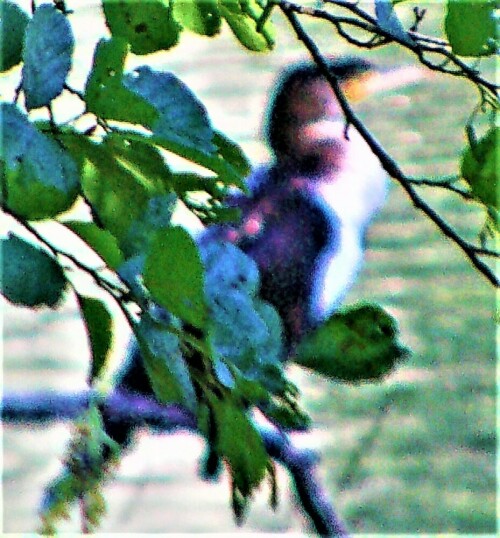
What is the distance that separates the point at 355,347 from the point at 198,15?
0.16 meters

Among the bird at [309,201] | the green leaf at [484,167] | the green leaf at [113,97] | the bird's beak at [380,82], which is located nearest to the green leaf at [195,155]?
the green leaf at [113,97]

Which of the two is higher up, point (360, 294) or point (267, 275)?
point (267, 275)

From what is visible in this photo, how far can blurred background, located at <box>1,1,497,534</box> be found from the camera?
233cm

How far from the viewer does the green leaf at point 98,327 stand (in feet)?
1.24

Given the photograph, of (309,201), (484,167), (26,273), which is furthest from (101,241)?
(309,201)

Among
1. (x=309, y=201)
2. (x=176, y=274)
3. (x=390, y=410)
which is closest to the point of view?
(x=176, y=274)

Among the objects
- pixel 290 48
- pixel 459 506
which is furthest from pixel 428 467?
pixel 290 48

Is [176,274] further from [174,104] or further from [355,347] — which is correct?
[355,347]

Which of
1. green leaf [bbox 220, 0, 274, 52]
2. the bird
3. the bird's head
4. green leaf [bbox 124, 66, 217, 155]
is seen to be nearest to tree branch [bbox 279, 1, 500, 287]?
green leaf [bbox 220, 0, 274, 52]

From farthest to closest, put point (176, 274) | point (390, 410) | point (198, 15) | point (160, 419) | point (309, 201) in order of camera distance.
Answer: point (390, 410)
point (309, 201)
point (160, 419)
point (198, 15)
point (176, 274)

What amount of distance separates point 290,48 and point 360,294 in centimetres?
64

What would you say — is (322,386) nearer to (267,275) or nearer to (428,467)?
(428,467)

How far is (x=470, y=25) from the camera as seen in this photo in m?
0.40

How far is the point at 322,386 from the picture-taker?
2.48m
